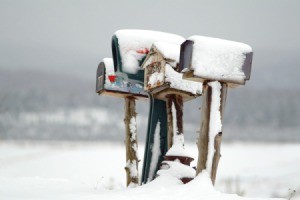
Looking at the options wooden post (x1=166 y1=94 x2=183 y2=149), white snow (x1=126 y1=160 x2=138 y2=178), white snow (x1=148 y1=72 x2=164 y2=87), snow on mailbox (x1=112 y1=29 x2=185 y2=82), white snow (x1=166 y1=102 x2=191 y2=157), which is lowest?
white snow (x1=126 y1=160 x2=138 y2=178)

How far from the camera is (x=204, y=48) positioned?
4.54 metres

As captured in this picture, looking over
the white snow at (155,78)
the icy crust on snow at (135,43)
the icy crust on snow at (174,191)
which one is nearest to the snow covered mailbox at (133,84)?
the icy crust on snow at (135,43)

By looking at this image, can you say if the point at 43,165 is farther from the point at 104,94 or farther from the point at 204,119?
the point at 204,119

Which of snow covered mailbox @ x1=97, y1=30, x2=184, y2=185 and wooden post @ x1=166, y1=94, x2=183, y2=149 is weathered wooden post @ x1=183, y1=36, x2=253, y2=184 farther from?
snow covered mailbox @ x1=97, y1=30, x2=184, y2=185

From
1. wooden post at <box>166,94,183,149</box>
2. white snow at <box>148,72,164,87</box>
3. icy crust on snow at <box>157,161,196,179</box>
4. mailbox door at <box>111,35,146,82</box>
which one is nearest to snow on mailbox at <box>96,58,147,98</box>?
mailbox door at <box>111,35,146,82</box>

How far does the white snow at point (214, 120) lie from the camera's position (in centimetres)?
442

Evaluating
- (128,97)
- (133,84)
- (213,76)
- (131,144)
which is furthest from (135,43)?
(213,76)

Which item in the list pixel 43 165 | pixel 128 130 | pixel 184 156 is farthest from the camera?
pixel 43 165

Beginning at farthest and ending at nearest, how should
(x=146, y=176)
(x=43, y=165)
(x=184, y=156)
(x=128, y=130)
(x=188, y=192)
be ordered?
(x=43, y=165) → (x=128, y=130) → (x=146, y=176) → (x=184, y=156) → (x=188, y=192)

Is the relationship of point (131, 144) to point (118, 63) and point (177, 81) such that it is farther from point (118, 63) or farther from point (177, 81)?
point (177, 81)

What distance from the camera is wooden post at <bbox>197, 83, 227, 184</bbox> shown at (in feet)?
14.5

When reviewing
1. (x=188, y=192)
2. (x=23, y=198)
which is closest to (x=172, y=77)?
(x=188, y=192)

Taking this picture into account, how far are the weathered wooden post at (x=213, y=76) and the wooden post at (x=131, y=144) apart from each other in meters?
2.01

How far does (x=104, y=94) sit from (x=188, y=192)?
10.7 feet
